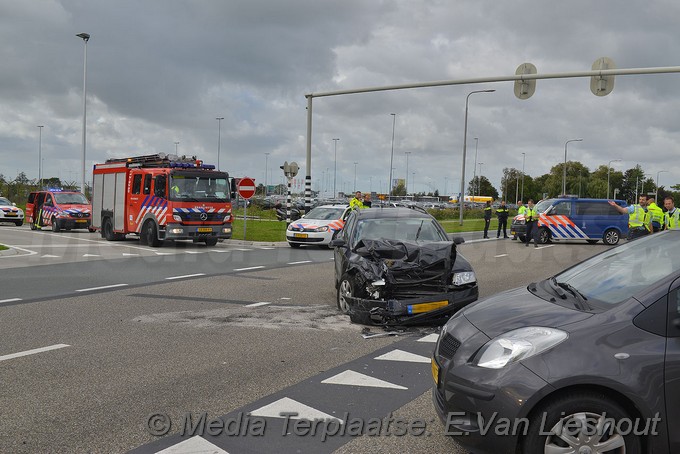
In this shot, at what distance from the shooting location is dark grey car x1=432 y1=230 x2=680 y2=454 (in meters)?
3.16

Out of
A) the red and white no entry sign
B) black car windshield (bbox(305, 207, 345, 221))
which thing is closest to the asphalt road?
black car windshield (bbox(305, 207, 345, 221))

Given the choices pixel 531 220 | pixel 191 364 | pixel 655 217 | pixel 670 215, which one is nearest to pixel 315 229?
pixel 531 220

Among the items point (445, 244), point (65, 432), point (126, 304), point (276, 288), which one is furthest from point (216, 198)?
point (65, 432)

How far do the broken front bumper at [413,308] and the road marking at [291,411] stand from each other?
286 centimetres

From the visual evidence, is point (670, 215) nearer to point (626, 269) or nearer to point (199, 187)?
point (626, 269)

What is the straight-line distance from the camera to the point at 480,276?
1325 cm

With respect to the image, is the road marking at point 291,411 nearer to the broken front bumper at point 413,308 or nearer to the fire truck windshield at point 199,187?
the broken front bumper at point 413,308

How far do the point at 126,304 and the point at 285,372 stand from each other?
448cm

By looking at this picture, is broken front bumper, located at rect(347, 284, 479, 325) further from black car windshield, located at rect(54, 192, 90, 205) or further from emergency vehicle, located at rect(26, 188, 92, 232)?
black car windshield, located at rect(54, 192, 90, 205)

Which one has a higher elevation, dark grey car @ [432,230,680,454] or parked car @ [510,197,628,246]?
parked car @ [510,197,628,246]

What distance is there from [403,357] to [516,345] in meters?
2.90

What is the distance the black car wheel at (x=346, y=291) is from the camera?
778cm

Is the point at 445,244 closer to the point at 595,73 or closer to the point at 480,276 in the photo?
the point at 480,276

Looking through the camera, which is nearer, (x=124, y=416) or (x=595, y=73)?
(x=124, y=416)
